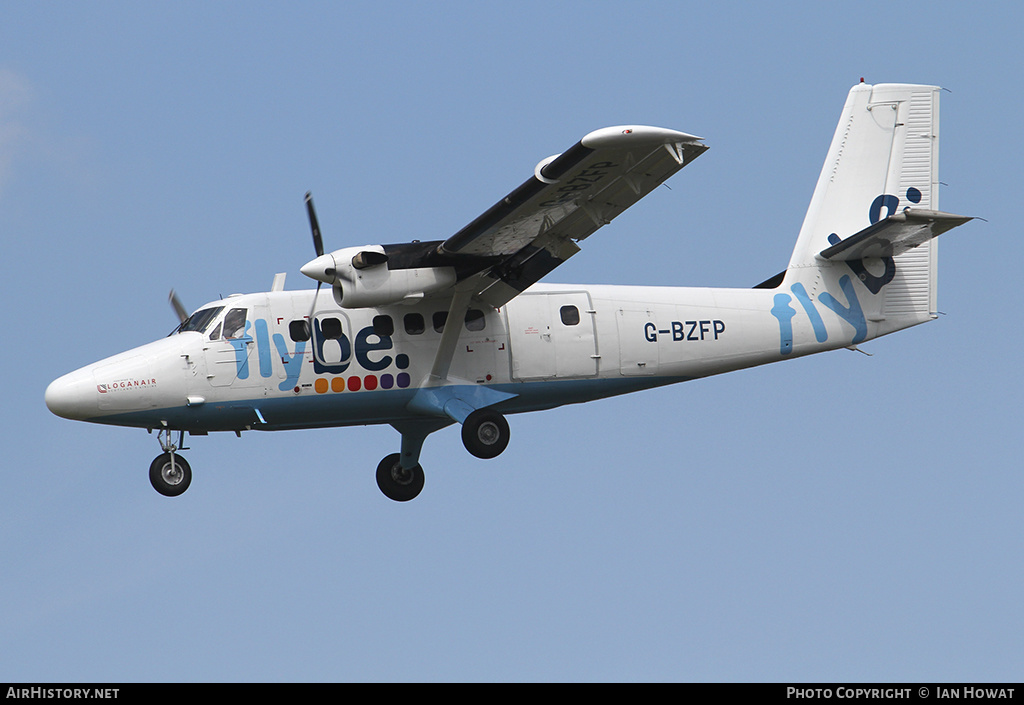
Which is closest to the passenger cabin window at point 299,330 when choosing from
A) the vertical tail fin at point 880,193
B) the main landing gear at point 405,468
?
the main landing gear at point 405,468

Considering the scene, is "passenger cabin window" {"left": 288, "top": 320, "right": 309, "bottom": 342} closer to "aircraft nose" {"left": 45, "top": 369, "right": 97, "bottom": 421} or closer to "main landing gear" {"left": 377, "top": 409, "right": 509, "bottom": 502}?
"main landing gear" {"left": 377, "top": 409, "right": 509, "bottom": 502}

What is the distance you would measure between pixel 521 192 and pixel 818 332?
6148mm

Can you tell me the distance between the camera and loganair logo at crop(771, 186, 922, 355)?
21.1 m

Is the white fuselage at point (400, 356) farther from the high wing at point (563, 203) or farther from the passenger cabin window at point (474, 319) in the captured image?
the high wing at point (563, 203)

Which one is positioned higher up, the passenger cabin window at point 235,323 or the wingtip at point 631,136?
the wingtip at point 631,136

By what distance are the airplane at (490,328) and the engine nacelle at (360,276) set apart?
23 mm

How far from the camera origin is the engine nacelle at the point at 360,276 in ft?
59.0

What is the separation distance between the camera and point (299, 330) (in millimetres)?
19125

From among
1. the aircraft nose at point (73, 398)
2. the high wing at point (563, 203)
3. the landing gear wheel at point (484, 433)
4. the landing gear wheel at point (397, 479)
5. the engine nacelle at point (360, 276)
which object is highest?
the high wing at point (563, 203)

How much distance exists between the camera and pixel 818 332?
21.3 m

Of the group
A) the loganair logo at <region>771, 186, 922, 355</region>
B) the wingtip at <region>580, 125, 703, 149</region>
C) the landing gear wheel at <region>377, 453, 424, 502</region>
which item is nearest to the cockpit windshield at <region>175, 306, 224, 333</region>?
the landing gear wheel at <region>377, 453, 424, 502</region>

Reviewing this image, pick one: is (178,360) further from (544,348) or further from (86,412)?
(544,348)
